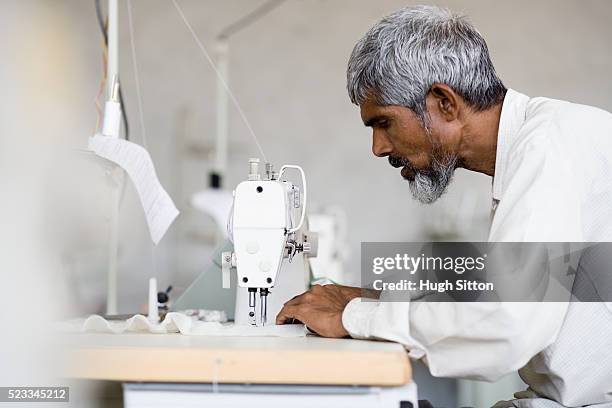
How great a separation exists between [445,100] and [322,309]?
0.52 m

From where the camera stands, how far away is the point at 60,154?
5.37 feet

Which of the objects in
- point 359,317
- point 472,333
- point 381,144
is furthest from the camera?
point 381,144

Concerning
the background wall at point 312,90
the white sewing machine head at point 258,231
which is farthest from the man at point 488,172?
the background wall at point 312,90

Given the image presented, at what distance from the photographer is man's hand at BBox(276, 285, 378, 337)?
156cm

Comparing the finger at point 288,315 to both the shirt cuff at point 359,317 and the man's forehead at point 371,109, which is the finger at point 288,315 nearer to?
the shirt cuff at point 359,317

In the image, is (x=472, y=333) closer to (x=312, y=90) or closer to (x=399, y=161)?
(x=399, y=161)

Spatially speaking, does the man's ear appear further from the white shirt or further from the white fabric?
the white fabric

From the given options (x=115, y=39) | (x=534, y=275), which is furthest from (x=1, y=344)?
(x=115, y=39)

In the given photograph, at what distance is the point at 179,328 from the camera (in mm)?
1572

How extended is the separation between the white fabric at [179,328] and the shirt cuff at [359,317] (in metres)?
0.11

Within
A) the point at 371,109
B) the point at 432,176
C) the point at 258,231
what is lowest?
the point at 258,231

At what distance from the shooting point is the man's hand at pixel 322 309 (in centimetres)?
156

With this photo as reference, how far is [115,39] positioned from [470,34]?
0.91 metres

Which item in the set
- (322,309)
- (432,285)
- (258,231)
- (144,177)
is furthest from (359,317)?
(144,177)
